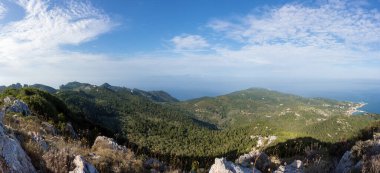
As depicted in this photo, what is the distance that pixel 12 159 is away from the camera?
5.55 metres

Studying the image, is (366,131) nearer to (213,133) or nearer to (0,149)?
(0,149)

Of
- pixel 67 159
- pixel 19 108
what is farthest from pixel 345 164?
pixel 19 108

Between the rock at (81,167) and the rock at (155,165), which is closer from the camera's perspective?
the rock at (81,167)

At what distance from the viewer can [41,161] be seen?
6.46 metres

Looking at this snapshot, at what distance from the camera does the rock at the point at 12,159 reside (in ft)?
17.1

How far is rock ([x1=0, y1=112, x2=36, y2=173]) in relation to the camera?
206 inches

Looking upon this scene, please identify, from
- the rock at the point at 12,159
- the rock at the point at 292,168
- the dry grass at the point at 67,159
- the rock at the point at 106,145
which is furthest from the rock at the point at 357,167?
the rock at the point at 12,159

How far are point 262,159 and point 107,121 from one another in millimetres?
153036

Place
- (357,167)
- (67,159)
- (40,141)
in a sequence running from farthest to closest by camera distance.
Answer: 1. (40,141)
2. (357,167)
3. (67,159)

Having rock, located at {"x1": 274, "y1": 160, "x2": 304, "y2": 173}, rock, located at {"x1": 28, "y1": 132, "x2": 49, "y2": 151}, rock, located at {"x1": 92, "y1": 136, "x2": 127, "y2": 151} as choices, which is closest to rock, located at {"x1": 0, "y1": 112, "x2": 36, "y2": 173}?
rock, located at {"x1": 28, "y1": 132, "x2": 49, "y2": 151}

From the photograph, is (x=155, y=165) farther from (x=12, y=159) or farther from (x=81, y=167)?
(x=12, y=159)

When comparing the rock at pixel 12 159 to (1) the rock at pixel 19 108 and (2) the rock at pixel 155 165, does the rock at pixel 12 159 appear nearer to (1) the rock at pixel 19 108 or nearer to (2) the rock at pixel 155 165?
(2) the rock at pixel 155 165

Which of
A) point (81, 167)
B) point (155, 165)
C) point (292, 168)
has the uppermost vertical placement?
point (81, 167)

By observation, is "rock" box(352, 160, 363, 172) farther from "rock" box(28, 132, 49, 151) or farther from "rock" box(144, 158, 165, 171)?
"rock" box(28, 132, 49, 151)
